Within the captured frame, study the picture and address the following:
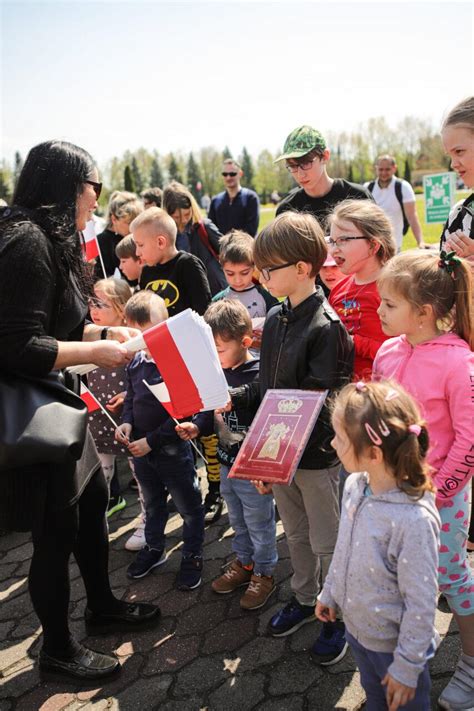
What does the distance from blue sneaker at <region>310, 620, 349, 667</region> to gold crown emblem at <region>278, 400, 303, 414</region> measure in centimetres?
99

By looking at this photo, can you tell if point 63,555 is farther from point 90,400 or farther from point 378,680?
point 378,680

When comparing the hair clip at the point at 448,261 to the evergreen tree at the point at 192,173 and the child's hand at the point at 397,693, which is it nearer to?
the child's hand at the point at 397,693

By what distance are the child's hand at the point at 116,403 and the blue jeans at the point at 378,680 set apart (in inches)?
83.9

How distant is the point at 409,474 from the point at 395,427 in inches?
5.7

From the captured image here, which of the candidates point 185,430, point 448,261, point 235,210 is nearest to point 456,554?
point 448,261

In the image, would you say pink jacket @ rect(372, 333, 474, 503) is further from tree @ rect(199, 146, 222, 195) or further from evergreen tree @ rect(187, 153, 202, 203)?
tree @ rect(199, 146, 222, 195)

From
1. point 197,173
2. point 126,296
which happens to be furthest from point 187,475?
point 197,173

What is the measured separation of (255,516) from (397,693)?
1.37m

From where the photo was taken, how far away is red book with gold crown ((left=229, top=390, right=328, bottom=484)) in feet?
7.29

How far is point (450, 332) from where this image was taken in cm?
217

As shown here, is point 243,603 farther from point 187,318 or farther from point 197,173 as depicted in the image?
point 197,173

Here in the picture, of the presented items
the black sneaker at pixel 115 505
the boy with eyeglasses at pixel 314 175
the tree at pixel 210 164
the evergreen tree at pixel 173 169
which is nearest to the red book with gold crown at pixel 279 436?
the boy with eyeglasses at pixel 314 175

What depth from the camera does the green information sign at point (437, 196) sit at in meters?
10.4

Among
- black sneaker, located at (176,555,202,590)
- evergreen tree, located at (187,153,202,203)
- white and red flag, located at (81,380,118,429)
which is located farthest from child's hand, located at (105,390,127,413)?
evergreen tree, located at (187,153,202,203)
